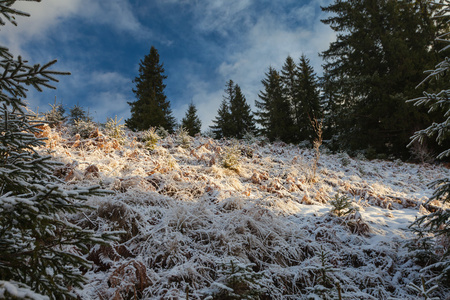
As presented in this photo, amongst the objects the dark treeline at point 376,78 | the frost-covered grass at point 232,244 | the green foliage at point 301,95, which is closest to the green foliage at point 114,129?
the frost-covered grass at point 232,244

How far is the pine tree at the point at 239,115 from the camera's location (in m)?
24.2

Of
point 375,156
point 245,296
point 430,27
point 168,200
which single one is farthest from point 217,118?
point 245,296

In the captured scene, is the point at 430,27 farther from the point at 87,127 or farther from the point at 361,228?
the point at 87,127

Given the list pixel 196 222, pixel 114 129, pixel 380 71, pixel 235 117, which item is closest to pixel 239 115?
pixel 235 117

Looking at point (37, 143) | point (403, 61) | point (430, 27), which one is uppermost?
point (430, 27)

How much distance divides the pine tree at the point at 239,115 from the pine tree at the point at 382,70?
10.3 m

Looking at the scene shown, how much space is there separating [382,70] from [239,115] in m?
13.4

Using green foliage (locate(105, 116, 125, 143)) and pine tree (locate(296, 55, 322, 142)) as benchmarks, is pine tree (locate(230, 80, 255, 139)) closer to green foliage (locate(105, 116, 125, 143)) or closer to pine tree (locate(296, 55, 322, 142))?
pine tree (locate(296, 55, 322, 142))

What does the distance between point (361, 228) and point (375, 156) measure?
462 inches

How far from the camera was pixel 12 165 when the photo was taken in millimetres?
1515

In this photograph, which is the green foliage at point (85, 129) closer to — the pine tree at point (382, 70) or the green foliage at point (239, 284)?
the green foliage at point (239, 284)

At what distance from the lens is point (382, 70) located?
1480 centimetres

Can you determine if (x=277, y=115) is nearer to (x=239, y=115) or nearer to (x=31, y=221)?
(x=239, y=115)

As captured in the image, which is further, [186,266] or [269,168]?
[269,168]
